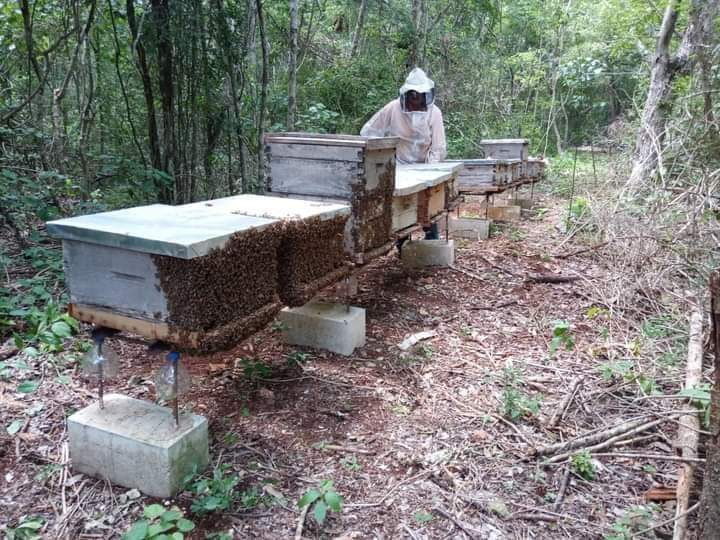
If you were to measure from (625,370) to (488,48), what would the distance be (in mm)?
12384

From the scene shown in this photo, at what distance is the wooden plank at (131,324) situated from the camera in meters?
2.09

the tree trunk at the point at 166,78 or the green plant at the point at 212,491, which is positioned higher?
the tree trunk at the point at 166,78

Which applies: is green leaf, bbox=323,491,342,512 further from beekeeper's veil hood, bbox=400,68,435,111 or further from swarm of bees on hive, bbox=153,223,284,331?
beekeeper's veil hood, bbox=400,68,435,111

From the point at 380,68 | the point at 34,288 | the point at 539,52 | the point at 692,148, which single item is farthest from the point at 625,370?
the point at 539,52

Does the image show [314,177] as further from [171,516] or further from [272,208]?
[171,516]

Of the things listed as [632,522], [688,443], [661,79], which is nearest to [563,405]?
[688,443]

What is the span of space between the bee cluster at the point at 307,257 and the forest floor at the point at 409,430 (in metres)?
0.69

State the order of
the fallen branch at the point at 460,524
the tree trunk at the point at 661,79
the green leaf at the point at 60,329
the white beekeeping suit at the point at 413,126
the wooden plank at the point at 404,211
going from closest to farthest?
1. the fallen branch at the point at 460,524
2. the green leaf at the point at 60,329
3. the wooden plank at the point at 404,211
4. the white beekeeping suit at the point at 413,126
5. the tree trunk at the point at 661,79

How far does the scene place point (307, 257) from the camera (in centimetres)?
279

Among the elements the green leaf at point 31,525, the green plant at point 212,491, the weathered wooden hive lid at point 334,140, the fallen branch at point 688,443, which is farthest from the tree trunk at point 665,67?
the green leaf at point 31,525

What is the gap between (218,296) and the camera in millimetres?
2164

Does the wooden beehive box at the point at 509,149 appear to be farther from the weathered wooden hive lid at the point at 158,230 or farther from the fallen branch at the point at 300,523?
the fallen branch at the point at 300,523

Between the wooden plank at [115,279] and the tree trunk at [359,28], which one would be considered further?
the tree trunk at [359,28]

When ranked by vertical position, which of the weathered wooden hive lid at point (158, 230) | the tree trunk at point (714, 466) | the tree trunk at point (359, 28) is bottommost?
the tree trunk at point (714, 466)
